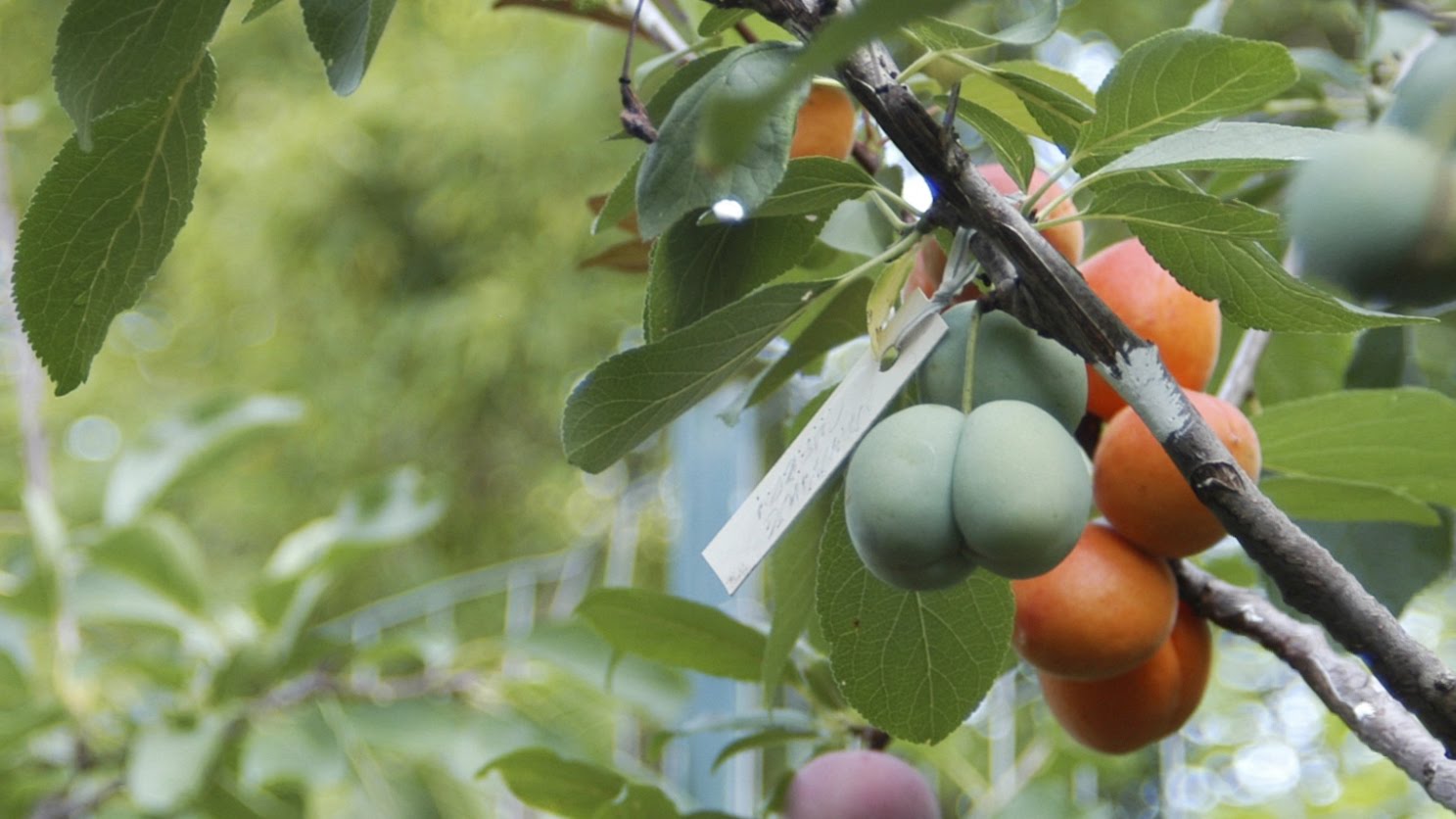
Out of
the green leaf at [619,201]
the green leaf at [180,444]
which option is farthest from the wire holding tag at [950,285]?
the green leaf at [180,444]

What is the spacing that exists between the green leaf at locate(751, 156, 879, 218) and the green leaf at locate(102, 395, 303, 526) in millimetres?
1207

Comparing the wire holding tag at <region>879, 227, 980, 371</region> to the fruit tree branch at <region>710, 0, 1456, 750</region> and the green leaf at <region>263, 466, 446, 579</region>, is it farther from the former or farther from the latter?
the green leaf at <region>263, 466, 446, 579</region>

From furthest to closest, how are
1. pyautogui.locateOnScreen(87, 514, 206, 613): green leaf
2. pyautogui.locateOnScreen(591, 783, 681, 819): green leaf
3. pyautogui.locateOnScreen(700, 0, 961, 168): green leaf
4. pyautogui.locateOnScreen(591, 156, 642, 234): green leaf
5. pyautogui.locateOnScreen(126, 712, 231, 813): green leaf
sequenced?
pyautogui.locateOnScreen(87, 514, 206, 613): green leaf
pyautogui.locateOnScreen(126, 712, 231, 813): green leaf
pyautogui.locateOnScreen(591, 783, 681, 819): green leaf
pyautogui.locateOnScreen(591, 156, 642, 234): green leaf
pyautogui.locateOnScreen(700, 0, 961, 168): green leaf

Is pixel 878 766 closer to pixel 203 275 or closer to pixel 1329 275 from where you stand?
pixel 1329 275

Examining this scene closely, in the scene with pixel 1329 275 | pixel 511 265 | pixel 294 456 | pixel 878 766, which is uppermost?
pixel 1329 275

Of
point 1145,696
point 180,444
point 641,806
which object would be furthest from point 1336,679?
point 180,444

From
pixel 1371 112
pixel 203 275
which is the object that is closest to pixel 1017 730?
pixel 1371 112

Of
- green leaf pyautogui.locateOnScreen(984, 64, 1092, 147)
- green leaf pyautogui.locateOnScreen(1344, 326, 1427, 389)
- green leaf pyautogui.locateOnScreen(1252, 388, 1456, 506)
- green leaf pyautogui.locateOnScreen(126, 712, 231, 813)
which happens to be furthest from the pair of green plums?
green leaf pyautogui.locateOnScreen(126, 712, 231, 813)

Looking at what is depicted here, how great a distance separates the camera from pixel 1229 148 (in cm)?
37

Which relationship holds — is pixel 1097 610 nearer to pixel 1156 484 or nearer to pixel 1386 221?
pixel 1156 484

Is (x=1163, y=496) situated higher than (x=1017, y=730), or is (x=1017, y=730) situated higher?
(x=1163, y=496)

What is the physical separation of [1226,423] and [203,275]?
161 inches

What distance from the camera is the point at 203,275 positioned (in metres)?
4.16

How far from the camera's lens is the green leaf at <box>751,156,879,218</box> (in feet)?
1.38
